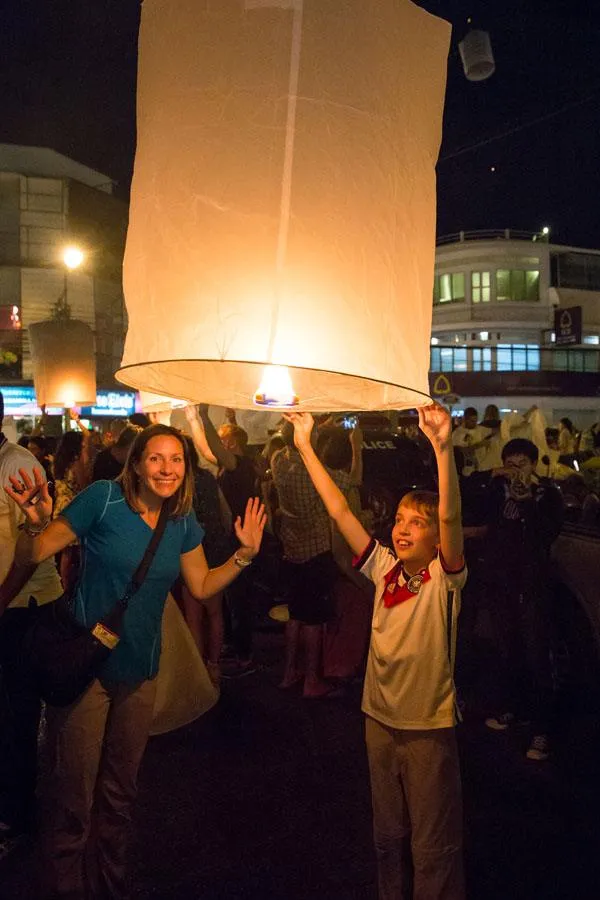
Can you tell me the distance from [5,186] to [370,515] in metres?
30.6

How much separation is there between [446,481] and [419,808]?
1.27m

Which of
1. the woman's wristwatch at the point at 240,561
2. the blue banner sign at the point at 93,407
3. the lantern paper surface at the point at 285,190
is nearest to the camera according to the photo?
the lantern paper surface at the point at 285,190

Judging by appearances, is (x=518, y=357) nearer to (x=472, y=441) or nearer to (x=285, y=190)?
(x=472, y=441)

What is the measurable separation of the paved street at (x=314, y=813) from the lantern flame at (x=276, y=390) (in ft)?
7.89

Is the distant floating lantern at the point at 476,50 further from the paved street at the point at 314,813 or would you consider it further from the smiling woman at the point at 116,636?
the smiling woman at the point at 116,636

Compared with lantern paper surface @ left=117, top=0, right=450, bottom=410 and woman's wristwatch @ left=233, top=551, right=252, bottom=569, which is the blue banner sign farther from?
lantern paper surface @ left=117, top=0, right=450, bottom=410

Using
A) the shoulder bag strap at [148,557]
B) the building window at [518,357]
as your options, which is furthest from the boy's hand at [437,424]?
the building window at [518,357]

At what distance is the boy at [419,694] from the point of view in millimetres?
2768

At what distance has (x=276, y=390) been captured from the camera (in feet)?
7.02

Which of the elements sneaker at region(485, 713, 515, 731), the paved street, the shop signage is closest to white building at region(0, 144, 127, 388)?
the shop signage

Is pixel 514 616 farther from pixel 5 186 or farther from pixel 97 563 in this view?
pixel 5 186

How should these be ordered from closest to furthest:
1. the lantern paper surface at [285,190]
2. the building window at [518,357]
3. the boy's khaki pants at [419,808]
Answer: the lantern paper surface at [285,190], the boy's khaki pants at [419,808], the building window at [518,357]

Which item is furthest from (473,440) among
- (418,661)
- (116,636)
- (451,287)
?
(451,287)

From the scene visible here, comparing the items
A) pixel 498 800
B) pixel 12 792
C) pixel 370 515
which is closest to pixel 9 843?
pixel 12 792
